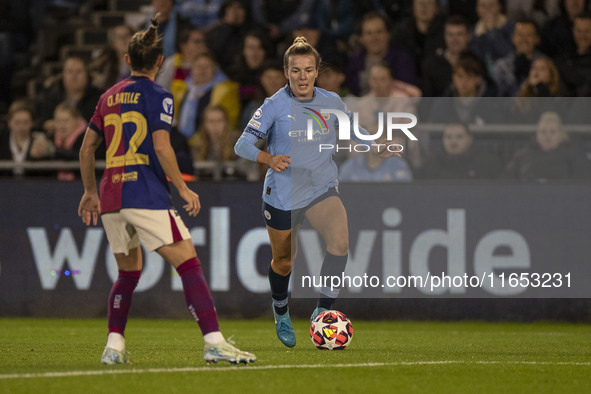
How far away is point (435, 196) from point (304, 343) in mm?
3210

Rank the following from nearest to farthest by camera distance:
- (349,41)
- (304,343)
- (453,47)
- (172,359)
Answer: (172,359)
(304,343)
(453,47)
(349,41)

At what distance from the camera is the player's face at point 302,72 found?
27.7 ft

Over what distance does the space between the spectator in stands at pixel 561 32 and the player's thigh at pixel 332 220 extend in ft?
18.9

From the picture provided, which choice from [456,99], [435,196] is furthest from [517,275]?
[456,99]

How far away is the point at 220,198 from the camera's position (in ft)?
39.3

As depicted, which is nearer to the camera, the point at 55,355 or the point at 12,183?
the point at 55,355

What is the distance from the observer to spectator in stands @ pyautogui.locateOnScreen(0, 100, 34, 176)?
12961mm

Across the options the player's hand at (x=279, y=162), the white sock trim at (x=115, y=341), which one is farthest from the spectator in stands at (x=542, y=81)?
the white sock trim at (x=115, y=341)

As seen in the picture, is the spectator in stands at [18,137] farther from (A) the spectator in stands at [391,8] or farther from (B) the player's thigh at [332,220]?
(B) the player's thigh at [332,220]

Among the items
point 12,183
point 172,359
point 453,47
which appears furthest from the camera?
point 453,47

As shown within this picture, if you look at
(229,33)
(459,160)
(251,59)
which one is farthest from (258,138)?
(229,33)

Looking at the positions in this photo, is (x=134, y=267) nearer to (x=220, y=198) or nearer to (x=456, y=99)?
(x=220, y=198)

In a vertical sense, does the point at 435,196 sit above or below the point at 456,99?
below

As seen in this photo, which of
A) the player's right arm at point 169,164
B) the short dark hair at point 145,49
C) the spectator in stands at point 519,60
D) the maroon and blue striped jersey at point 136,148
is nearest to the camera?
the player's right arm at point 169,164
